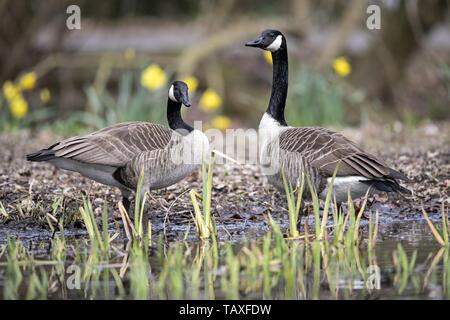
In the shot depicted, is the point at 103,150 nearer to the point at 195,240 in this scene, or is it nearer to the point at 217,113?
the point at 195,240

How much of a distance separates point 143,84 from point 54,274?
6613 millimetres

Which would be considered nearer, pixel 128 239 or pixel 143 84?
pixel 128 239

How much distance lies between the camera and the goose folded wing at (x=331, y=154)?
6906 millimetres

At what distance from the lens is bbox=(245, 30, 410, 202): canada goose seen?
6926 millimetres

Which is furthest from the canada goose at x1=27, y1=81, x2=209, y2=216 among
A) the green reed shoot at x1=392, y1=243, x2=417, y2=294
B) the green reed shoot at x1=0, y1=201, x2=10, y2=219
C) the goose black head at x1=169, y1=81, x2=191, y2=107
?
the green reed shoot at x1=392, y1=243, x2=417, y2=294

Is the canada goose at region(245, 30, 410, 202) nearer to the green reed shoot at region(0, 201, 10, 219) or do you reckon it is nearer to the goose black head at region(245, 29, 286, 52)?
the goose black head at region(245, 29, 286, 52)

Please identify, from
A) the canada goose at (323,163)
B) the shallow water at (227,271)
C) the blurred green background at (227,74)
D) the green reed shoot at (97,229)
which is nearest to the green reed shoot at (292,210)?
the shallow water at (227,271)

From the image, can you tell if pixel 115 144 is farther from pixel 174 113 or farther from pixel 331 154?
pixel 331 154

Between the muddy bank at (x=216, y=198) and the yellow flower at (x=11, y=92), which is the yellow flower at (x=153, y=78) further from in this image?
the yellow flower at (x=11, y=92)

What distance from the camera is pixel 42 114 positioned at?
559 inches

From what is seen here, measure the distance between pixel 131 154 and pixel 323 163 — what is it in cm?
170

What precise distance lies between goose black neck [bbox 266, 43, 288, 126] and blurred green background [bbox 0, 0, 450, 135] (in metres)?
3.60

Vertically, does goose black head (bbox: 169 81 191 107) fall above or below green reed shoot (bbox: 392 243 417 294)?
above

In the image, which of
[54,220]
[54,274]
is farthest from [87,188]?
[54,274]
